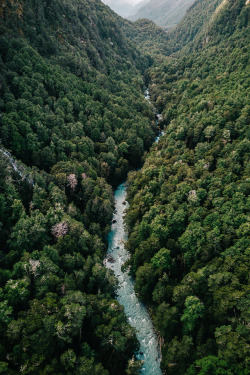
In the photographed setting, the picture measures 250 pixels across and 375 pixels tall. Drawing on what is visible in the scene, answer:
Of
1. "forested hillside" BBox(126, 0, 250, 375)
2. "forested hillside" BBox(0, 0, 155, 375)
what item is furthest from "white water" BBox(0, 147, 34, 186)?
"forested hillside" BBox(126, 0, 250, 375)

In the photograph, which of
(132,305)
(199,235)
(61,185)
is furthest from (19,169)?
(199,235)

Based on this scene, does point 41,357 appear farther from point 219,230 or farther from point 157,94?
point 157,94

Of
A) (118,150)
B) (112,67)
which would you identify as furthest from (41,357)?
(112,67)

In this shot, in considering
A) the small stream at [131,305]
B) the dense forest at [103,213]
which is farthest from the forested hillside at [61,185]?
the small stream at [131,305]

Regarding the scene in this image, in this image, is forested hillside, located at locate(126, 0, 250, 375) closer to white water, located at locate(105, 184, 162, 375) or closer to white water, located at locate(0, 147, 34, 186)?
white water, located at locate(105, 184, 162, 375)

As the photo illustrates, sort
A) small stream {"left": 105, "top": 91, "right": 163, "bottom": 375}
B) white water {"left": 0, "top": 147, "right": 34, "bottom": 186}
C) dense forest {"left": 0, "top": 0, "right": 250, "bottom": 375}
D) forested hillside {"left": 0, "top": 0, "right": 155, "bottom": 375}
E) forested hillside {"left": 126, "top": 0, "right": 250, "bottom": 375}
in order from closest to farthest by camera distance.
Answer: forested hillside {"left": 0, "top": 0, "right": 155, "bottom": 375} → dense forest {"left": 0, "top": 0, "right": 250, "bottom": 375} → forested hillside {"left": 126, "top": 0, "right": 250, "bottom": 375} → small stream {"left": 105, "top": 91, "right": 163, "bottom": 375} → white water {"left": 0, "top": 147, "right": 34, "bottom": 186}

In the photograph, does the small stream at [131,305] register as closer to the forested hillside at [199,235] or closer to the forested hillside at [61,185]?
the forested hillside at [199,235]
